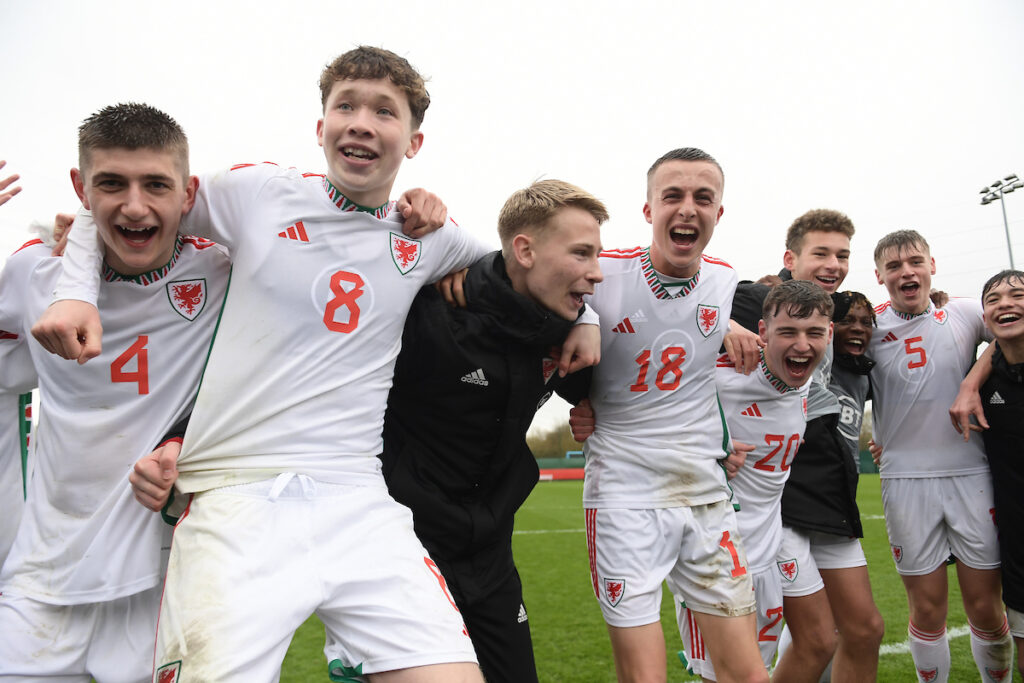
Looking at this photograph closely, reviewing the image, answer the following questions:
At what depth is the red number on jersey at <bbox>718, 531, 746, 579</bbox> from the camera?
3240mm

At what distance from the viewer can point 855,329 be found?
4.64 metres

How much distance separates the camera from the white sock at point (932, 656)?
4.37 metres

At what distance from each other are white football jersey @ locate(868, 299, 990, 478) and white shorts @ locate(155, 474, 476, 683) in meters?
3.63

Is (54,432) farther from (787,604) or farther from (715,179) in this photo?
(787,604)

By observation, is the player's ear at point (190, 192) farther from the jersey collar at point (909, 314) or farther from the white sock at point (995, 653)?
the white sock at point (995, 653)

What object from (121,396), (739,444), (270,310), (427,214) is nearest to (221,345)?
(270,310)

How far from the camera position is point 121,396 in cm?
243

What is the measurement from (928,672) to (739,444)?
6.72 ft

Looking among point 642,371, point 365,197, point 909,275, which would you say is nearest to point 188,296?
point 365,197

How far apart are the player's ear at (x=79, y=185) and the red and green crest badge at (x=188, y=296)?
36cm

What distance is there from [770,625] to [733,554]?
3.03 feet

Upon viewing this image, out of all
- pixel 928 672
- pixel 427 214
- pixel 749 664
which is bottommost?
pixel 928 672

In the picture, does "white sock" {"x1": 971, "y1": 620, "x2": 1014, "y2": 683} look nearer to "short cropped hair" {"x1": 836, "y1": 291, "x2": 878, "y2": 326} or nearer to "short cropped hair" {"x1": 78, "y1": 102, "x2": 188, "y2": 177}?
"short cropped hair" {"x1": 836, "y1": 291, "x2": 878, "y2": 326}

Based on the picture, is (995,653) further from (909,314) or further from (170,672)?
(170,672)
